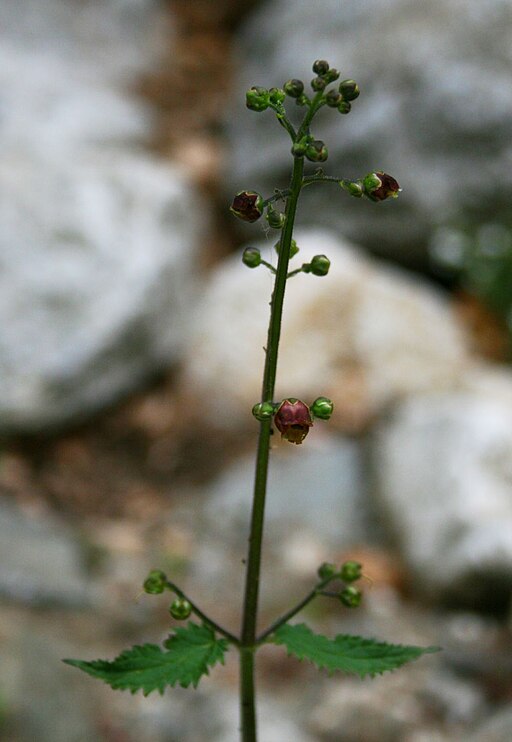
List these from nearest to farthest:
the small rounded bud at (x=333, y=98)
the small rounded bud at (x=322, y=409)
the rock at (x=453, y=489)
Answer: the small rounded bud at (x=333, y=98), the small rounded bud at (x=322, y=409), the rock at (x=453, y=489)

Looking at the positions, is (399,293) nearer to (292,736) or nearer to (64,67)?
(292,736)

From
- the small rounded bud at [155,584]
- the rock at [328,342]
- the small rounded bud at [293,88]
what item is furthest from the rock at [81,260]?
the small rounded bud at [293,88]

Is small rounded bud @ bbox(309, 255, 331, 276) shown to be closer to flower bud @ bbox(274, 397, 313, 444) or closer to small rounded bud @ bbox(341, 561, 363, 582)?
flower bud @ bbox(274, 397, 313, 444)

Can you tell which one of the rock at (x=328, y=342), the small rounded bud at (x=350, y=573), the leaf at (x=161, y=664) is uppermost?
the rock at (x=328, y=342)

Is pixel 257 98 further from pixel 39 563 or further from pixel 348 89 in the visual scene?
pixel 39 563

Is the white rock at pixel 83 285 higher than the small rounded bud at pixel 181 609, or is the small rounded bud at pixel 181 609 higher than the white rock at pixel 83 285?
the white rock at pixel 83 285

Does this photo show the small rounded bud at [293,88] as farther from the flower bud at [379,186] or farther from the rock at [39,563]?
the rock at [39,563]

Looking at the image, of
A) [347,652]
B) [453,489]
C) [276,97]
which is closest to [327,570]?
[347,652]

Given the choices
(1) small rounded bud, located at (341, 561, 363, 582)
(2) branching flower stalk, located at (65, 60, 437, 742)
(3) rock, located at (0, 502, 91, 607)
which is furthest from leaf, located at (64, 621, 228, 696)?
(3) rock, located at (0, 502, 91, 607)

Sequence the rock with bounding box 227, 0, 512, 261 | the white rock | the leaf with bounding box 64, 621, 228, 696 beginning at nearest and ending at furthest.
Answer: the leaf with bounding box 64, 621, 228, 696 < the white rock < the rock with bounding box 227, 0, 512, 261
